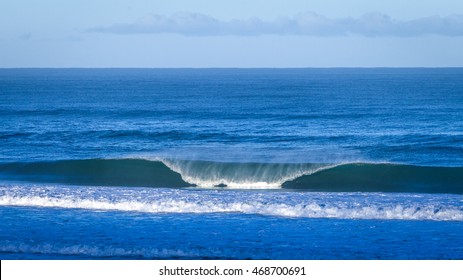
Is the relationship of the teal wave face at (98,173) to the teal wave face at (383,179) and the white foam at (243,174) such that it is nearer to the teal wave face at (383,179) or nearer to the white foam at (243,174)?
the white foam at (243,174)

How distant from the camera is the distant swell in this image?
23938 millimetres

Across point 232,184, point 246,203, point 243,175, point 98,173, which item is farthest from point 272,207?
point 98,173

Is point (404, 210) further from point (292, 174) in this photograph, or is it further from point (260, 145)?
point (260, 145)

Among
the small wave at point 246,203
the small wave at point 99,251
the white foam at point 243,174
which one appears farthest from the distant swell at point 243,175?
the small wave at point 99,251

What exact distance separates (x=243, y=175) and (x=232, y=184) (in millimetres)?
885

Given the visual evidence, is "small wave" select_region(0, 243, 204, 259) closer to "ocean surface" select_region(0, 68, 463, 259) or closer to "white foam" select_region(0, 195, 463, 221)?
"ocean surface" select_region(0, 68, 463, 259)

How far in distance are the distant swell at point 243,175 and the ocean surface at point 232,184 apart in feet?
0.22

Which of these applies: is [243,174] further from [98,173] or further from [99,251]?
[99,251]

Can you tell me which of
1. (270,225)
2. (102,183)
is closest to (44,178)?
(102,183)

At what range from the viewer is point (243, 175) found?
25.0 m

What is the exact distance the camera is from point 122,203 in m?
17.9

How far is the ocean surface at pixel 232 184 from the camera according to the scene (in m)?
13.8

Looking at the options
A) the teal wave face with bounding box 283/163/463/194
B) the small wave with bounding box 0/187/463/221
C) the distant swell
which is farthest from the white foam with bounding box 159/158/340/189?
the small wave with bounding box 0/187/463/221

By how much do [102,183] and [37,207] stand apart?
21.4 feet
